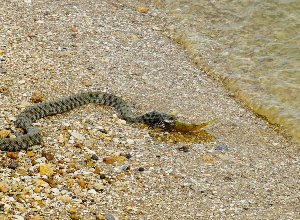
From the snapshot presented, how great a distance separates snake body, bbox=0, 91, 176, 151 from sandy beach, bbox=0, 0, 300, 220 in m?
0.13

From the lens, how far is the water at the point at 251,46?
12.2 metres

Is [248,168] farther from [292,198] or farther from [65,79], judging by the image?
[65,79]

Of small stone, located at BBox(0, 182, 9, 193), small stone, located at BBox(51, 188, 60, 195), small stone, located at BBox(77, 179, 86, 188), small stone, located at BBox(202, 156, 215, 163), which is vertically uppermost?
small stone, located at BBox(0, 182, 9, 193)

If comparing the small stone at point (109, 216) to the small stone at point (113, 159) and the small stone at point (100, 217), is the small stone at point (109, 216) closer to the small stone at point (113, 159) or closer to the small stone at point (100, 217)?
the small stone at point (100, 217)

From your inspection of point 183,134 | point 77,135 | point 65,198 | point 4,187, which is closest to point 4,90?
point 77,135

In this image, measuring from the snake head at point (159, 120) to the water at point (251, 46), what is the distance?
238cm

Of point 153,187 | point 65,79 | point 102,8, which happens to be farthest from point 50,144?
point 102,8

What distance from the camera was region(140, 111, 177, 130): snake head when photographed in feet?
33.2

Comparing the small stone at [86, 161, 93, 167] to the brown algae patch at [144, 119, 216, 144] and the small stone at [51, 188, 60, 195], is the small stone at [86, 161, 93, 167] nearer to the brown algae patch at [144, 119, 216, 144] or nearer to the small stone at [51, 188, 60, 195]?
the small stone at [51, 188, 60, 195]

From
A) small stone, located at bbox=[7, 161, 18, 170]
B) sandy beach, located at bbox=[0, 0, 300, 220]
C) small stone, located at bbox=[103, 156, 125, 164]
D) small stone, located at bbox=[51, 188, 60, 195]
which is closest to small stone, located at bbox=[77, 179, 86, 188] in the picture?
sandy beach, located at bbox=[0, 0, 300, 220]

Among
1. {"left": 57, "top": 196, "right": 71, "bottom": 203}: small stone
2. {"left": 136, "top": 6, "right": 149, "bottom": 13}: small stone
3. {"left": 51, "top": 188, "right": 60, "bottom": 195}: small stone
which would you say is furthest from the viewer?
{"left": 136, "top": 6, "right": 149, "bottom": 13}: small stone

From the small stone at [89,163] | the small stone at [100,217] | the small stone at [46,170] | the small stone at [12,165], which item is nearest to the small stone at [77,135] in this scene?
the small stone at [89,163]

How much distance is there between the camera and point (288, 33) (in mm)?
14594

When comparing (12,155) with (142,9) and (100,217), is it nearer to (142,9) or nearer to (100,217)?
(100,217)
